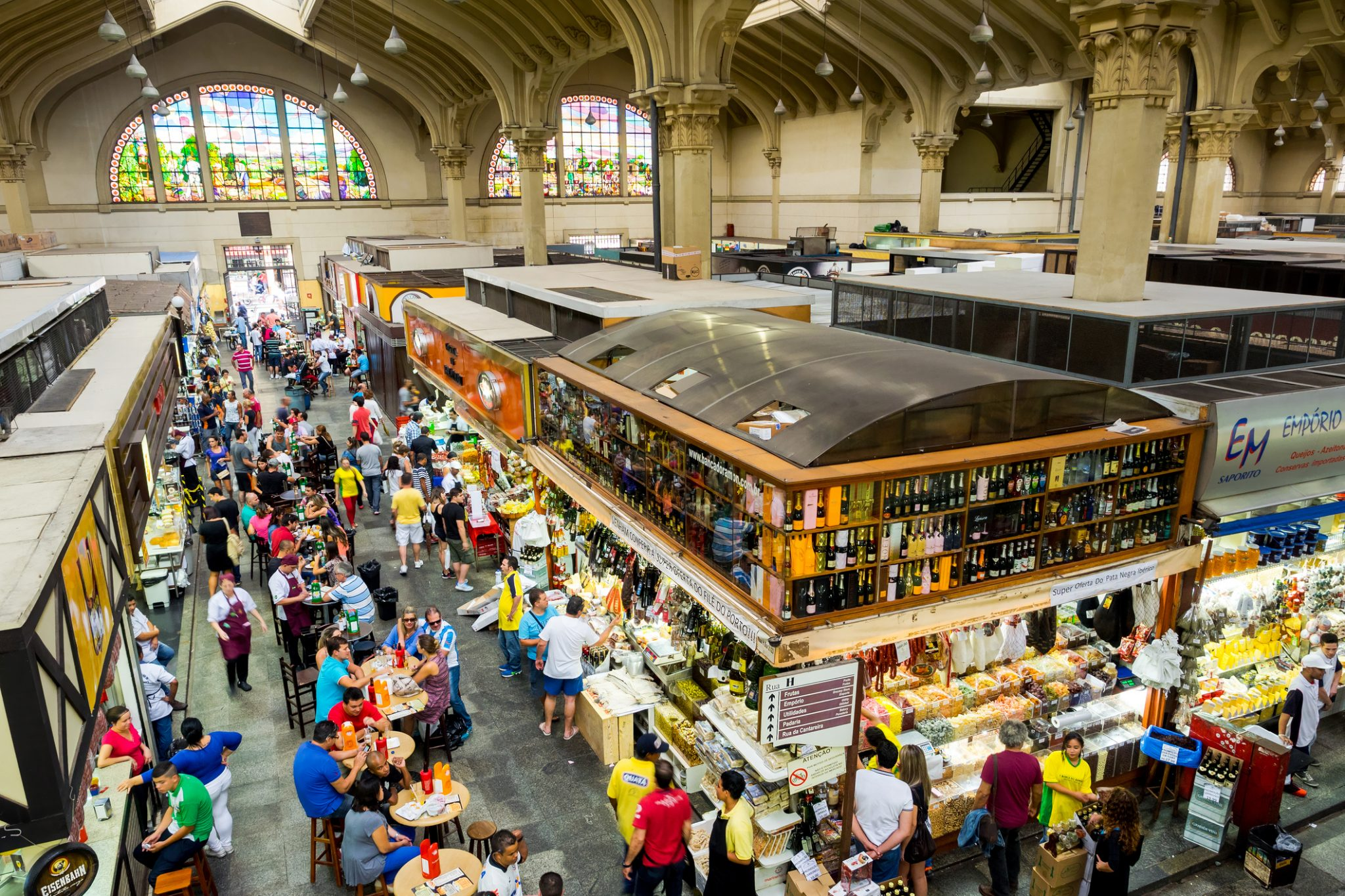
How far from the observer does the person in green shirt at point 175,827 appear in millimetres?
5723

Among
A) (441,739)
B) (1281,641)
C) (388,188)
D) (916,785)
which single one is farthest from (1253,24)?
(388,188)

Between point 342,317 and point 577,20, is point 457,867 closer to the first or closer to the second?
point 577,20

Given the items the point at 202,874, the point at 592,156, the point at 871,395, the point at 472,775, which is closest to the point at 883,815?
the point at 871,395

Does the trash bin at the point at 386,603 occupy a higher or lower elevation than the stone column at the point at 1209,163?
lower

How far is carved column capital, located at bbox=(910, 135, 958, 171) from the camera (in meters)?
24.4

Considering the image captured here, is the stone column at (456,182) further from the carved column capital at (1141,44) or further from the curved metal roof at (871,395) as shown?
the carved column capital at (1141,44)

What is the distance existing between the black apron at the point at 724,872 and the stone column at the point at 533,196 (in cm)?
1805

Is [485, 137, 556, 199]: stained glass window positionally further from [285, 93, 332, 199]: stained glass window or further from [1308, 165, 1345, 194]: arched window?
[1308, 165, 1345, 194]: arched window

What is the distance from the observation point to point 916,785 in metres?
6.04

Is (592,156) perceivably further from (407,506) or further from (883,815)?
(883,815)

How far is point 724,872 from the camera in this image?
5.51 m

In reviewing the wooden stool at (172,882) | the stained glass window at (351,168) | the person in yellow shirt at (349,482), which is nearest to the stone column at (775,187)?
the stained glass window at (351,168)

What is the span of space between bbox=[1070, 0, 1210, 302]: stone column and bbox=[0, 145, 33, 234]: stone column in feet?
101

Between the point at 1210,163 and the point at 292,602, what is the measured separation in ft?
57.0
